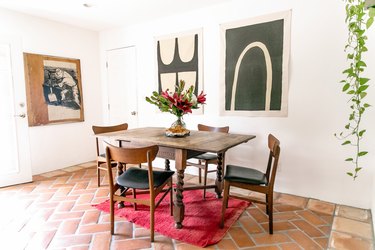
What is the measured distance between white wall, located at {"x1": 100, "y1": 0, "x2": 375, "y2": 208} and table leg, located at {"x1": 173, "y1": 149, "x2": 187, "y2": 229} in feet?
4.59

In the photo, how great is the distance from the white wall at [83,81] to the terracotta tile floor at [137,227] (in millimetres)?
987

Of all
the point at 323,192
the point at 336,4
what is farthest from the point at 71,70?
the point at 323,192

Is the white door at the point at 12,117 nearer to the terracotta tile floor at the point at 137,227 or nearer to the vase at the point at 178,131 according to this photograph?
the terracotta tile floor at the point at 137,227

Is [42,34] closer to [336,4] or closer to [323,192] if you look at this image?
[336,4]

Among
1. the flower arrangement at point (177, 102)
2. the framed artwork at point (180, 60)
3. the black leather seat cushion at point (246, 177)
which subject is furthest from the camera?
the framed artwork at point (180, 60)

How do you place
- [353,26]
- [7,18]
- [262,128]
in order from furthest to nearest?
[7,18], [262,128], [353,26]

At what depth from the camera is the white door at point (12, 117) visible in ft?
10.3

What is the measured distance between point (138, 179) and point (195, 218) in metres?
0.72

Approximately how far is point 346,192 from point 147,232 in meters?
2.17

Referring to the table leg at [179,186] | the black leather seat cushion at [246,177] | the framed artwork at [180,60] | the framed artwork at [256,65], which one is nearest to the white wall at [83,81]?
the framed artwork at [180,60]

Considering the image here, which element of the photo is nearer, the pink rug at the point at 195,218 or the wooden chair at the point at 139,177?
the wooden chair at the point at 139,177

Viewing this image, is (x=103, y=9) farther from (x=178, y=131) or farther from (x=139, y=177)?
(x=139, y=177)

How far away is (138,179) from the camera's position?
2.13 metres

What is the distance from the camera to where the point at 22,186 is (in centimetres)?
323
